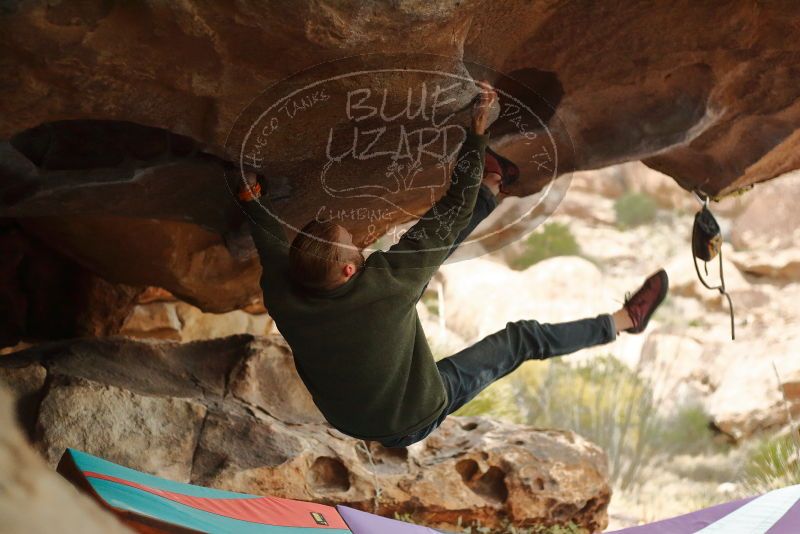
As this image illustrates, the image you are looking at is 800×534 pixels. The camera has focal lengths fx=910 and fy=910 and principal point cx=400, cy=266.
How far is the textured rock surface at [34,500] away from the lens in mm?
1140

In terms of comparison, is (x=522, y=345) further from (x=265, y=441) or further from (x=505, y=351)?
(x=265, y=441)

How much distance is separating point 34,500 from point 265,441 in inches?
109

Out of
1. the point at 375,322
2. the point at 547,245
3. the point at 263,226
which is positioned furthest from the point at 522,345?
the point at 547,245

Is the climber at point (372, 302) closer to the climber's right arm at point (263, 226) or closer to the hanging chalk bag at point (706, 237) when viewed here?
the climber's right arm at point (263, 226)

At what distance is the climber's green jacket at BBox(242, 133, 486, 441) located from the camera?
8.71ft

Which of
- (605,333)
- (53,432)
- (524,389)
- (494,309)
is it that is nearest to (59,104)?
(53,432)

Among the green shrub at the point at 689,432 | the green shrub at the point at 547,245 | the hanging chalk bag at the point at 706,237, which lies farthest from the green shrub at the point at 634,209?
the hanging chalk bag at the point at 706,237

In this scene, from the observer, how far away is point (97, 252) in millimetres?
4512

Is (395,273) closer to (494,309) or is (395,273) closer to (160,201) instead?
(160,201)

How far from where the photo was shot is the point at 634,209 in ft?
53.1

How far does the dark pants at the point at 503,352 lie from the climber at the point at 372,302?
17 mm

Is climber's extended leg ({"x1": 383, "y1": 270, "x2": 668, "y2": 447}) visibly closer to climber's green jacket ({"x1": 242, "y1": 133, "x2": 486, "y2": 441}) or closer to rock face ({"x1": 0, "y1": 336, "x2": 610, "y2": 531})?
climber's green jacket ({"x1": 242, "y1": 133, "x2": 486, "y2": 441})

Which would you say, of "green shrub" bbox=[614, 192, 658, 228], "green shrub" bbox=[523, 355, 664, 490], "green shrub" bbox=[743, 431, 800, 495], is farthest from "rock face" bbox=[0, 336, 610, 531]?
"green shrub" bbox=[614, 192, 658, 228]

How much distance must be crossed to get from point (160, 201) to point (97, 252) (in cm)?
107
